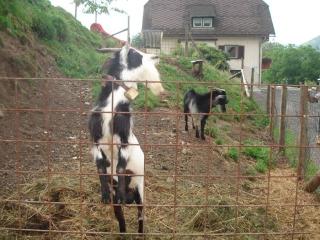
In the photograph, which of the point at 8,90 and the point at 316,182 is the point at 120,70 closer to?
the point at 316,182

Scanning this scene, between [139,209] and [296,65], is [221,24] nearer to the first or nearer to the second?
[296,65]

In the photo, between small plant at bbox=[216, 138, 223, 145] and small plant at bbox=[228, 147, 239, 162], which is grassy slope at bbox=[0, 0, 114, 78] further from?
small plant at bbox=[228, 147, 239, 162]

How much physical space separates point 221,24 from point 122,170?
2878 centimetres

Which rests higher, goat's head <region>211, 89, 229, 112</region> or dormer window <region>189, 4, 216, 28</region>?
dormer window <region>189, 4, 216, 28</region>

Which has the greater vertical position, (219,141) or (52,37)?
(52,37)

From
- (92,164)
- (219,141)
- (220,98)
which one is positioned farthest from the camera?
(220,98)

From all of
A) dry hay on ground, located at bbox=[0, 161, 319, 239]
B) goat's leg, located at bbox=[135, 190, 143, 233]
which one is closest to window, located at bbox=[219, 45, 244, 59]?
dry hay on ground, located at bbox=[0, 161, 319, 239]

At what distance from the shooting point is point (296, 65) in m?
33.8

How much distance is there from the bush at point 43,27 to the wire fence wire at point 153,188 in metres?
2.20

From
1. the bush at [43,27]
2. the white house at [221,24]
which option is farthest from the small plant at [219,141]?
the white house at [221,24]

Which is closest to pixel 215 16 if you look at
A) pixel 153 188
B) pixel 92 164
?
pixel 92 164

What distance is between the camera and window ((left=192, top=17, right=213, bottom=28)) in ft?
105

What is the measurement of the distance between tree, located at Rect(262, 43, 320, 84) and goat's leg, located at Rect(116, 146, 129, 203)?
1173 inches

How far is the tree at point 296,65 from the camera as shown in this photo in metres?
32.9
